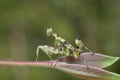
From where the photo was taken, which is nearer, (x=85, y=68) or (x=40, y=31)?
(x=85, y=68)

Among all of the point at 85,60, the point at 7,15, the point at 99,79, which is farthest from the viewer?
the point at 7,15

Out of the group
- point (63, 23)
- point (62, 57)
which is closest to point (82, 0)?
point (63, 23)

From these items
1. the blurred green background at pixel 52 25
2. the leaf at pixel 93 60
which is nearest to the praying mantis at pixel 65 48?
the leaf at pixel 93 60

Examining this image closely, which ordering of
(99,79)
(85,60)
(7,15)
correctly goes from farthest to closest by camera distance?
(7,15), (85,60), (99,79)

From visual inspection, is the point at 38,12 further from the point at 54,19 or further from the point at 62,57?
the point at 62,57

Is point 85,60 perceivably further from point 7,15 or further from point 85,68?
point 7,15

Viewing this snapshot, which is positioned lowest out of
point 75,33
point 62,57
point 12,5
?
point 62,57

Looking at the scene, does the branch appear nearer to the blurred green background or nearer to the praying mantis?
the praying mantis

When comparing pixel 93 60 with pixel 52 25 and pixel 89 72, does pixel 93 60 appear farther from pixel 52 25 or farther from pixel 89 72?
pixel 52 25

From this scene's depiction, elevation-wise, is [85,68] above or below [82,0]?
below
